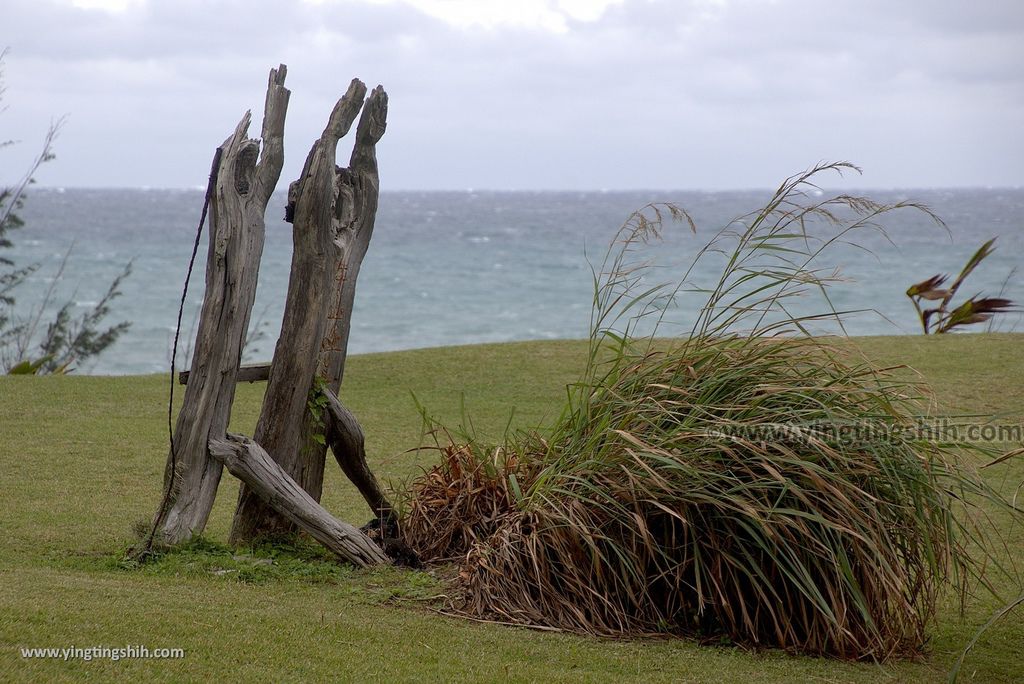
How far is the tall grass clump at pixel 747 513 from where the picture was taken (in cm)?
411

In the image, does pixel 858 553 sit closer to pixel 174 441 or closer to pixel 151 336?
pixel 174 441

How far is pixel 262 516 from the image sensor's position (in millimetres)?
5137

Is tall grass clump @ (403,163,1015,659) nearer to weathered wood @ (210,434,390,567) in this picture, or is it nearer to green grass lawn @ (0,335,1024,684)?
green grass lawn @ (0,335,1024,684)

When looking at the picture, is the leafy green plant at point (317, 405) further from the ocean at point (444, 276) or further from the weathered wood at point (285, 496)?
the ocean at point (444, 276)

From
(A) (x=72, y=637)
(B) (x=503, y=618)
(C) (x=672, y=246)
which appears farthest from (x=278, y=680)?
(C) (x=672, y=246)

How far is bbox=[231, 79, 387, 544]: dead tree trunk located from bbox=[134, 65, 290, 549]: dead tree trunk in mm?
227

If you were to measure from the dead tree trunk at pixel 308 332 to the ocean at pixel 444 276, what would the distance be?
34.2ft

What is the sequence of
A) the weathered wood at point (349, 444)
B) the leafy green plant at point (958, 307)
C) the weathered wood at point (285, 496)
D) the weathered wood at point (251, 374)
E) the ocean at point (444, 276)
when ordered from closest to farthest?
1. the weathered wood at point (285, 496)
2. the weathered wood at point (251, 374)
3. the weathered wood at point (349, 444)
4. the leafy green plant at point (958, 307)
5. the ocean at point (444, 276)

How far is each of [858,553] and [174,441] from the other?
3.02 m

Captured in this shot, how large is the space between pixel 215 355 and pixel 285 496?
2.39 feet

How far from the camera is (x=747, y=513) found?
3959 mm

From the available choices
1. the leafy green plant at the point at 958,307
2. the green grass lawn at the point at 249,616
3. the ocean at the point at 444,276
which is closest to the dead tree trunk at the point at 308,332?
the green grass lawn at the point at 249,616

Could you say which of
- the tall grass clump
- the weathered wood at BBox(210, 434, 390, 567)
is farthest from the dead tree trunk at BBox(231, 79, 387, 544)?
the tall grass clump

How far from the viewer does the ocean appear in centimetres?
3012
